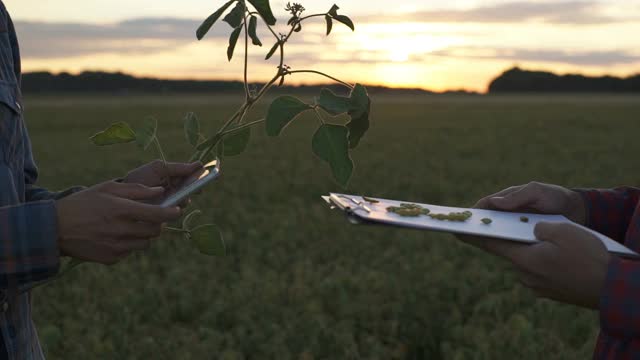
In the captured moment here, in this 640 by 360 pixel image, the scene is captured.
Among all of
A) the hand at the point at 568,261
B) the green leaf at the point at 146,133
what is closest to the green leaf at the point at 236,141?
the green leaf at the point at 146,133

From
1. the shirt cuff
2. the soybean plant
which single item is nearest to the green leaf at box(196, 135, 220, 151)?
the soybean plant

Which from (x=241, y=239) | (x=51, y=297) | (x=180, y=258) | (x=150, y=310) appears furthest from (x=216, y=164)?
(x=241, y=239)

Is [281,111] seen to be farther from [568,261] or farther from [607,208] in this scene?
[607,208]

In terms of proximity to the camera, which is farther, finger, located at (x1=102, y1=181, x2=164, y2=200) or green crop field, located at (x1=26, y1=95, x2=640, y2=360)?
green crop field, located at (x1=26, y1=95, x2=640, y2=360)

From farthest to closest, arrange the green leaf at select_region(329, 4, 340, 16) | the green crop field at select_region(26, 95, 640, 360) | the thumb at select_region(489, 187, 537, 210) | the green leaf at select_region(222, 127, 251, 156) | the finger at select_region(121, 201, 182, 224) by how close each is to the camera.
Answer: the green crop field at select_region(26, 95, 640, 360) < the thumb at select_region(489, 187, 537, 210) < the green leaf at select_region(222, 127, 251, 156) < the green leaf at select_region(329, 4, 340, 16) < the finger at select_region(121, 201, 182, 224)

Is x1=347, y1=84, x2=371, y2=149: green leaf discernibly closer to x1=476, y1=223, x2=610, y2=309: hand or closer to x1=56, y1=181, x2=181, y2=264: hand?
x1=56, y1=181, x2=181, y2=264: hand

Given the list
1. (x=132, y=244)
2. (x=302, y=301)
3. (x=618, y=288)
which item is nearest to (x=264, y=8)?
(x=132, y=244)

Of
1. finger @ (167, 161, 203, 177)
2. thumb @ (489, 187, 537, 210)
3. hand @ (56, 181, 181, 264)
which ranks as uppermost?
finger @ (167, 161, 203, 177)

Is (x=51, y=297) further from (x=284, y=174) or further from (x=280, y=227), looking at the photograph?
(x=284, y=174)

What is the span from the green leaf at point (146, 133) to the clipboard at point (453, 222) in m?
0.38

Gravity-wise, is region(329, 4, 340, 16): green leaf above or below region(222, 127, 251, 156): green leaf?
above

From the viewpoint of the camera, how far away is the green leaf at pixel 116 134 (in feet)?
4.43

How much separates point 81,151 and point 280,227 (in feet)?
37.0

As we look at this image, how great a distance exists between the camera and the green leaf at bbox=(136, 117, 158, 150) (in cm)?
133
